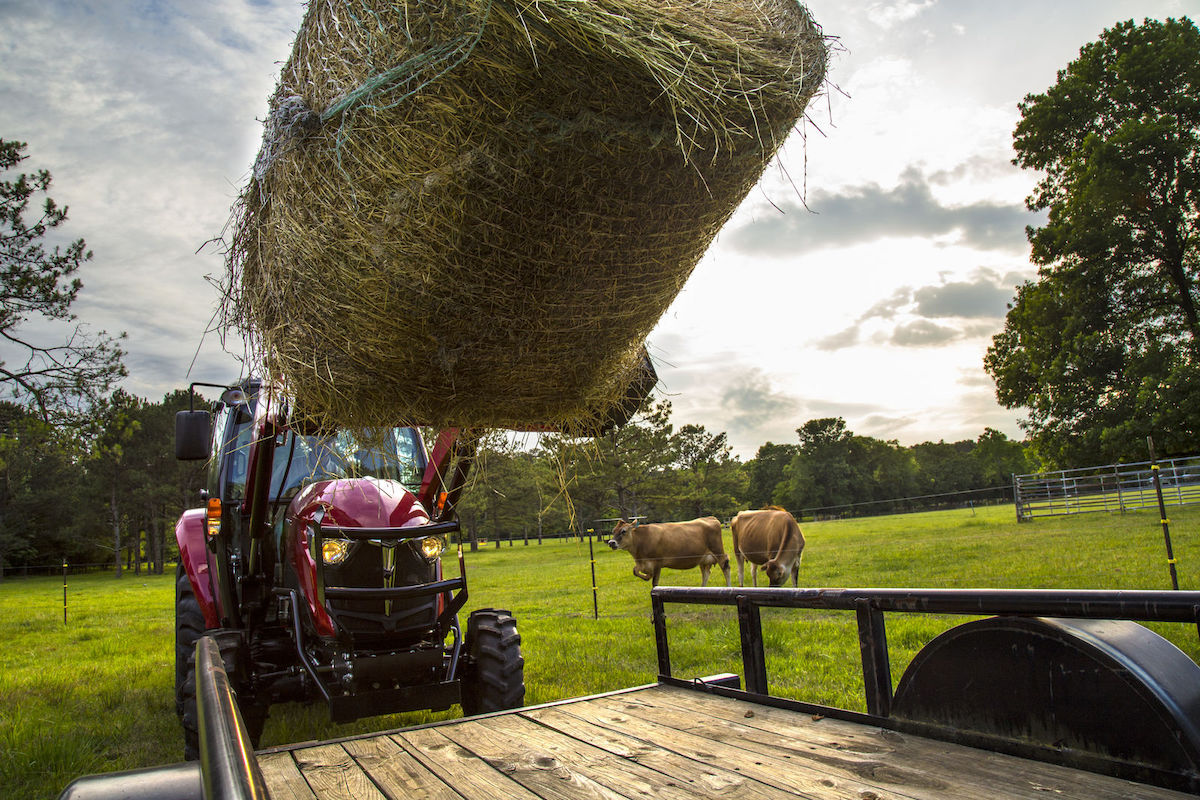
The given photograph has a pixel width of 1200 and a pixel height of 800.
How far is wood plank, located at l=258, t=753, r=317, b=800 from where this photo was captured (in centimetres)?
211

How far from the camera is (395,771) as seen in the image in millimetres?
2316

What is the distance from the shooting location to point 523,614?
11.5 metres

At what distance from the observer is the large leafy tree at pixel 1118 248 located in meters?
24.0

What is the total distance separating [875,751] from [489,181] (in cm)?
198

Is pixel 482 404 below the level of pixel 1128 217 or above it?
below

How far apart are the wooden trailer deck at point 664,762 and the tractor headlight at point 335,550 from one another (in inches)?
55.7

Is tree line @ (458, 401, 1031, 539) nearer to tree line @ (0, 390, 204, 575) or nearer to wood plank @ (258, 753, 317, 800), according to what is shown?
wood plank @ (258, 753, 317, 800)

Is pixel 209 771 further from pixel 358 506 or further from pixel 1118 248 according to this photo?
pixel 1118 248

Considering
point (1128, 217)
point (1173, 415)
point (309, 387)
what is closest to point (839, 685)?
point (309, 387)

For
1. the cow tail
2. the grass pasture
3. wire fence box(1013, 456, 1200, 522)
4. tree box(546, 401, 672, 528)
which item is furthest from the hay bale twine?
tree box(546, 401, 672, 528)

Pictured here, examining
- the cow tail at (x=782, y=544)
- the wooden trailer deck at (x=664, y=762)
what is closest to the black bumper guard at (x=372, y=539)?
the wooden trailer deck at (x=664, y=762)

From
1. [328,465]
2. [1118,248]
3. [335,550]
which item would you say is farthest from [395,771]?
[1118,248]

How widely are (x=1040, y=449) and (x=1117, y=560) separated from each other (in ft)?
57.7

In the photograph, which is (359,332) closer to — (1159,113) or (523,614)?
(523,614)
